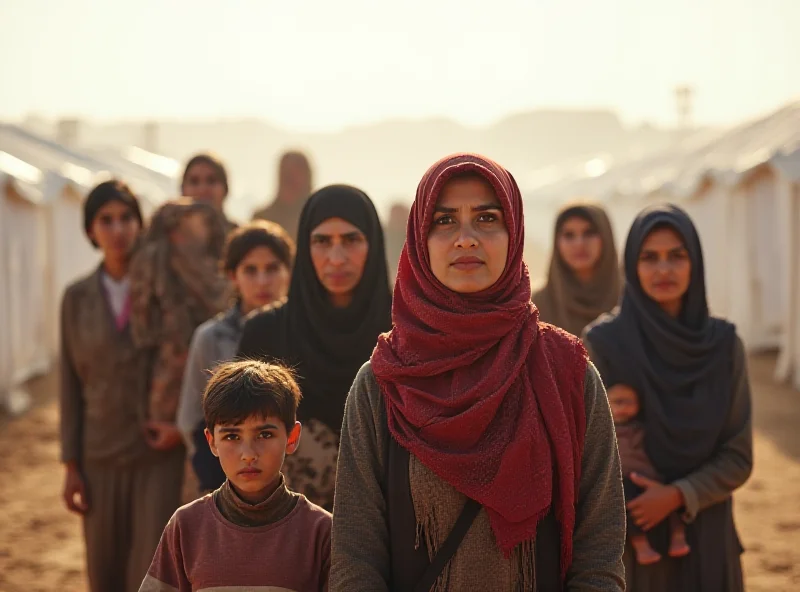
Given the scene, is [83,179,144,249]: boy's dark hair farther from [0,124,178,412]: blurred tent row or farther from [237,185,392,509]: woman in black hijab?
[0,124,178,412]: blurred tent row

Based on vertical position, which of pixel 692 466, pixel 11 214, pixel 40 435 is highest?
pixel 11 214

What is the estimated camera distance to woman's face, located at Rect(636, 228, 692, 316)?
3412mm

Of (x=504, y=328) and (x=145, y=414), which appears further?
(x=145, y=414)

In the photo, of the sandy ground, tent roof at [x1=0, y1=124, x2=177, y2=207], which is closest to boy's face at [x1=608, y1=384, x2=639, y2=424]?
the sandy ground

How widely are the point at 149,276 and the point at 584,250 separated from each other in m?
1.86

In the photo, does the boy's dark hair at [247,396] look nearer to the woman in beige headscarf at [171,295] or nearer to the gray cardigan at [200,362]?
the gray cardigan at [200,362]

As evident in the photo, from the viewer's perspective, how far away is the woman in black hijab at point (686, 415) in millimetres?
3229

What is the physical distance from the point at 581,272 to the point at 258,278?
1574 mm

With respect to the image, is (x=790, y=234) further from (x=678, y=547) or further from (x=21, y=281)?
(x=678, y=547)

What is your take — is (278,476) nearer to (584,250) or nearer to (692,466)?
(692,466)

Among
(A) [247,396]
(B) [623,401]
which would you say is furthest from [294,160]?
(A) [247,396]

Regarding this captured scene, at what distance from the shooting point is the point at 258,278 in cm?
388

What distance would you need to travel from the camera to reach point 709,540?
10.8 feet

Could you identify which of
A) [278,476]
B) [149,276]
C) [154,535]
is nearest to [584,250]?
[149,276]
